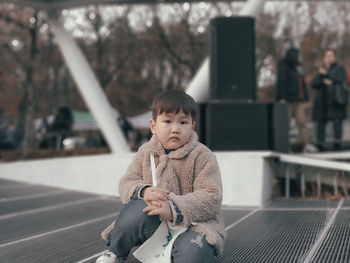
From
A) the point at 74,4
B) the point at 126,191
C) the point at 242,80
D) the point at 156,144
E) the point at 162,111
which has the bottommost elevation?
the point at 126,191

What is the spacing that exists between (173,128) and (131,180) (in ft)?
1.32

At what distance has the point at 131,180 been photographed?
2764 mm

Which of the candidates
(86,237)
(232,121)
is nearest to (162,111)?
(86,237)

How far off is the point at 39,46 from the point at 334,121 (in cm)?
1867

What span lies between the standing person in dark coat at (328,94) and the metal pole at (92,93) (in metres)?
3.49

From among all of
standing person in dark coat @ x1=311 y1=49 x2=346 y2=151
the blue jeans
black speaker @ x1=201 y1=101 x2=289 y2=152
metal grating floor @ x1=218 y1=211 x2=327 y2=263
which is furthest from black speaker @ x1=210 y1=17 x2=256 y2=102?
the blue jeans

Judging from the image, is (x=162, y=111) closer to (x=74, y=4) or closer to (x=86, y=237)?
(x=86, y=237)

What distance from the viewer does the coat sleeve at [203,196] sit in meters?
2.47

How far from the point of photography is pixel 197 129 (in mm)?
6531

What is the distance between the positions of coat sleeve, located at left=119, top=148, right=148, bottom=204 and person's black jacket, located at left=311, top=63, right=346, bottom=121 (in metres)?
6.37

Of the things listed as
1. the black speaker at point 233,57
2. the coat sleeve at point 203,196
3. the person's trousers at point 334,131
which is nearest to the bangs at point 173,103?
the coat sleeve at point 203,196

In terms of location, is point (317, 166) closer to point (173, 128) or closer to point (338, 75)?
point (338, 75)

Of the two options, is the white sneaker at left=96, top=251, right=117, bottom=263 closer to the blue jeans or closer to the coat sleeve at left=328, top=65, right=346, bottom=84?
the blue jeans

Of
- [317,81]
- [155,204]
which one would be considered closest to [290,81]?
[317,81]
